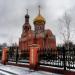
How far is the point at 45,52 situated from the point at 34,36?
2873 centimetres

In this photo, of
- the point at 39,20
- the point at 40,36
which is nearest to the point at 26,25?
the point at 39,20

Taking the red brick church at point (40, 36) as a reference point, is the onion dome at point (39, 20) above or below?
above

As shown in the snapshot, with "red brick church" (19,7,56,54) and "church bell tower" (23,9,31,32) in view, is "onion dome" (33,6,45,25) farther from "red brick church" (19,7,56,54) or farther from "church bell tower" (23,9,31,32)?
"church bell tower" (23,9,31,32)

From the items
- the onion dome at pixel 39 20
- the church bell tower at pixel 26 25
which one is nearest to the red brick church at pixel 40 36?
the onion dome at pixel 39 20

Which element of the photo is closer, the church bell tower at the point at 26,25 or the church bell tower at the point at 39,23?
the church bell tower at the point at 39,23

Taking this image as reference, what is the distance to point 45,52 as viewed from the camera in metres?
14.2

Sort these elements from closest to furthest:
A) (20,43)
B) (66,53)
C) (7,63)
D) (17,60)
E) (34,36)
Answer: (66,53) → (17,60) → (7,63) → (34,36) → (20,43)

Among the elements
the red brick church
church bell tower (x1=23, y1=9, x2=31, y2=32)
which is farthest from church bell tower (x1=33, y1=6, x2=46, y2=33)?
church bell tower (x1=23, y1=9, x2=31, y2=32)

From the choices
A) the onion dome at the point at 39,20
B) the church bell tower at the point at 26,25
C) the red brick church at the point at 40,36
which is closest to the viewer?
the red brick church at the point at 40,36

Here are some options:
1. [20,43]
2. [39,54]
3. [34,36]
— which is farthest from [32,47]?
[20,43]

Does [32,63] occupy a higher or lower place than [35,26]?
lower

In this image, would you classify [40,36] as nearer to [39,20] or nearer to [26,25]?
[39,20]

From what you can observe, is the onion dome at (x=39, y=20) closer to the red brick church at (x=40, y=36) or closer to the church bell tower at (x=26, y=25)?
the red brick church at (x=40, y=36)

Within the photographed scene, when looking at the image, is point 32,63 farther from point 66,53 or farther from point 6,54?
point 6,54
